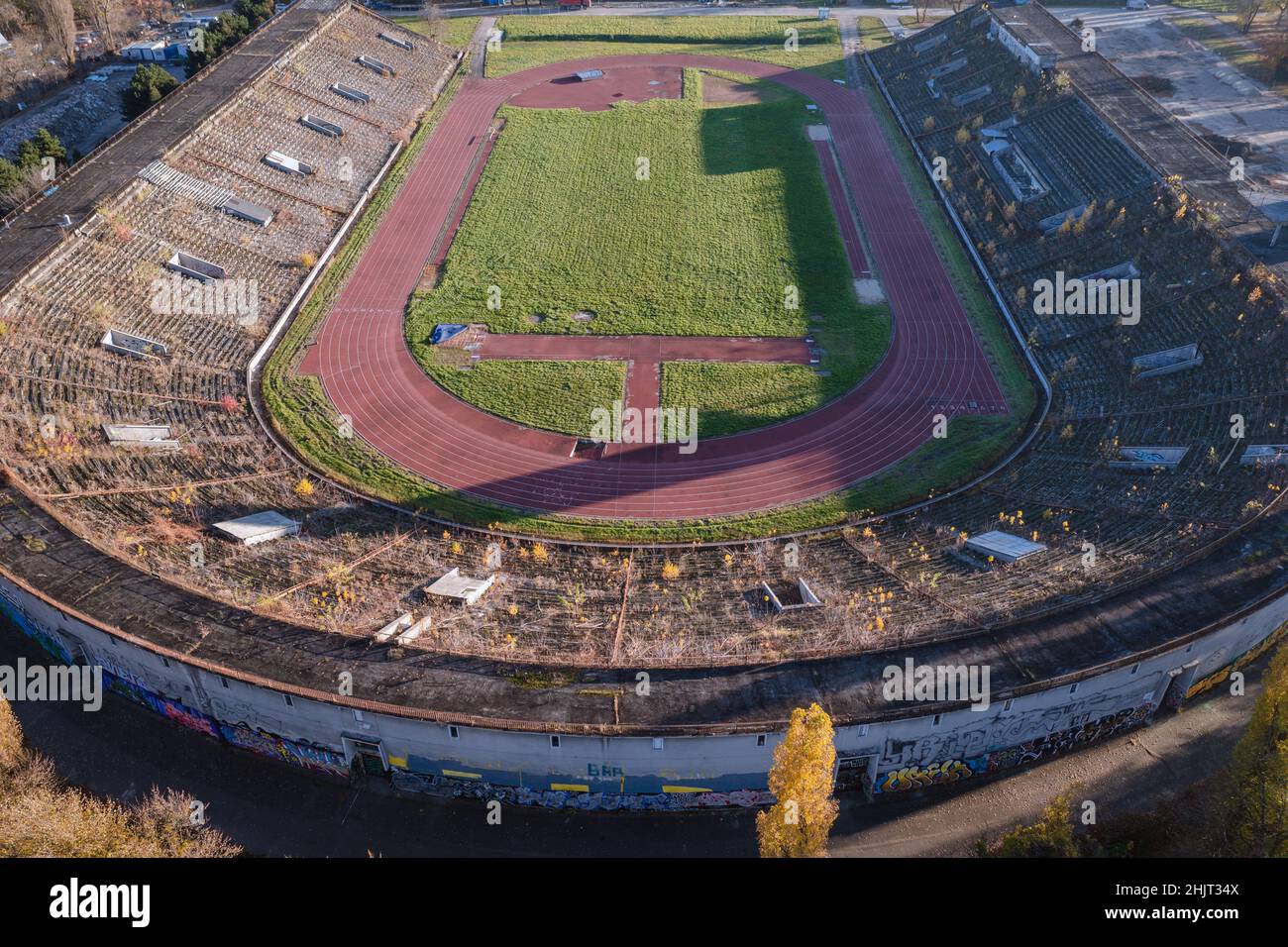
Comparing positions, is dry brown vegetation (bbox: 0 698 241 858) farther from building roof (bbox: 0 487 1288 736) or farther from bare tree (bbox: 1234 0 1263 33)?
bare tree (bbox: 1234 0 1263 33)

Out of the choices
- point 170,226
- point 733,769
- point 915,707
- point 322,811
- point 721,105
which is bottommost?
point 322,811

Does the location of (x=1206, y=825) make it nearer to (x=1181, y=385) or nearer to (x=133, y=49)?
(x=1181, y=385)

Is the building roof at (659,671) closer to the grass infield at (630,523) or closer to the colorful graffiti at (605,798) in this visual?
the colorful graffiti at (605,798)

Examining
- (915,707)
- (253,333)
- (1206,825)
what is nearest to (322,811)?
(915,707)

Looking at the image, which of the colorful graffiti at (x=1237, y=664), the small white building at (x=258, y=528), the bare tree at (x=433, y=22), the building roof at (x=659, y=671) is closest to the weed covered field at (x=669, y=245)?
the small white building at (x=258, y=528)

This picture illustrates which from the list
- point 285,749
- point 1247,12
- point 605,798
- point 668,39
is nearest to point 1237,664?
point 605,798

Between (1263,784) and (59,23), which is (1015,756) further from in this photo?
(59,23)
